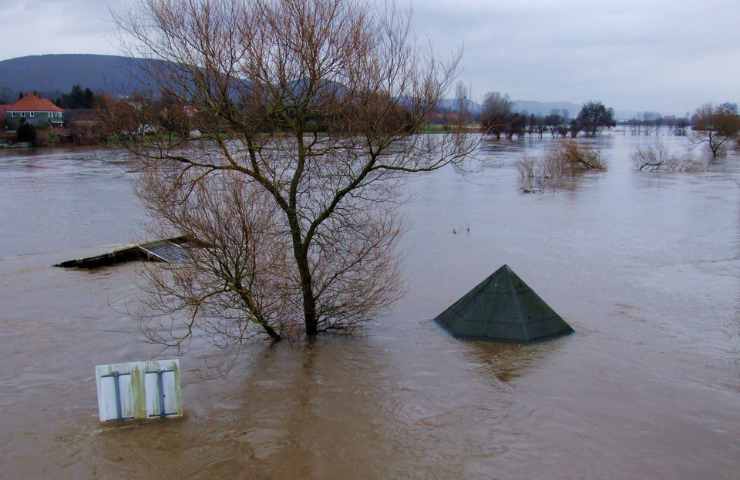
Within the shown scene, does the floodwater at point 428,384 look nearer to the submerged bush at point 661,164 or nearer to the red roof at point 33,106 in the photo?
the submerged bush at point 661,164

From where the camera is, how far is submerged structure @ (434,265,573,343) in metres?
13.2

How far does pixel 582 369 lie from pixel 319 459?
543cm

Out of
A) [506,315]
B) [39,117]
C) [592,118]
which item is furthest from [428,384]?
[592,118]

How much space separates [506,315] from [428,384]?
9.36 feet

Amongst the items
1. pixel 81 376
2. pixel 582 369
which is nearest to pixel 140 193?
pixel 81 376

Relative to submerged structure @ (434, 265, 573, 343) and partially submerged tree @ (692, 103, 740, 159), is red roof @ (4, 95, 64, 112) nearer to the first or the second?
partially submerged tree @ (692, 103, 740, 159)

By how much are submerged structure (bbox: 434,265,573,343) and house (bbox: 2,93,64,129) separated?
88261mm

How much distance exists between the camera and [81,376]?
1162 centimetres

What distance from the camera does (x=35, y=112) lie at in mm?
95000

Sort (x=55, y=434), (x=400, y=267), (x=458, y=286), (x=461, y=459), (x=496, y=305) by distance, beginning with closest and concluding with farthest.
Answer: (x=461, y=459), (x=55, y=434), (x=496, y=305), (x=458, y=286), (x=400, y=267)

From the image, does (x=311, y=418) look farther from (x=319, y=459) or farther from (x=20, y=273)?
Answer: (x=20, y=273)

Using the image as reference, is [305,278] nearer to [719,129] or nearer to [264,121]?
[264,121]

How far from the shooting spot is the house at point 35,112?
302 ft

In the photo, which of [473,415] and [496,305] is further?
[496,305]
